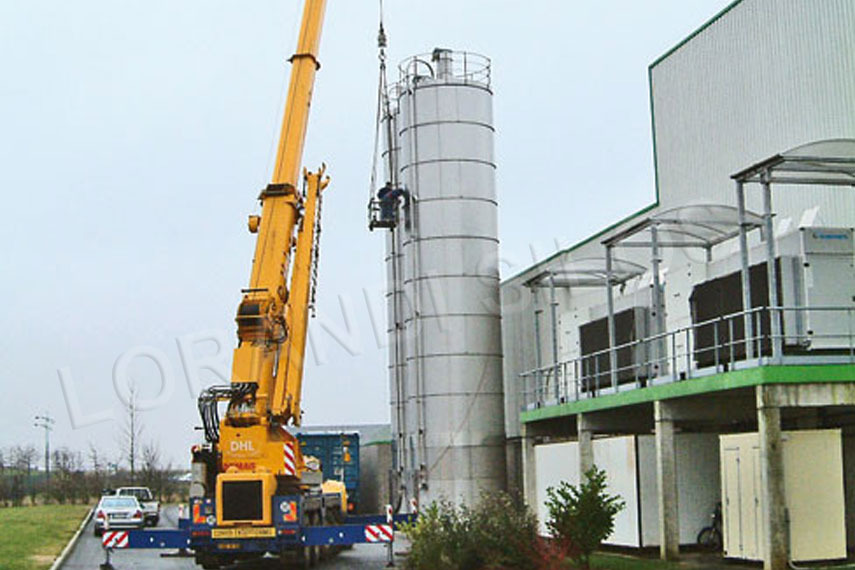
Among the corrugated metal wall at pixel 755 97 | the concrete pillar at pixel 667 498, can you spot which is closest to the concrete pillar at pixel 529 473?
the corrugated metal wall at pixel 755 97

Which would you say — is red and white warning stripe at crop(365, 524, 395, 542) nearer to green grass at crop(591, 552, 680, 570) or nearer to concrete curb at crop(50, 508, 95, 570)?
green grass at crop(591, 552, 680, 570)

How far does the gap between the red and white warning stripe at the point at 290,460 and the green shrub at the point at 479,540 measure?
3.02 meters

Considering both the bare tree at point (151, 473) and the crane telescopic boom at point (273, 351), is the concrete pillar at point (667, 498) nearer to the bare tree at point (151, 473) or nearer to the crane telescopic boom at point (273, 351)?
the crane telescopic boom at point (273, 351)

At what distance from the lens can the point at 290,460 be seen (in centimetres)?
2502

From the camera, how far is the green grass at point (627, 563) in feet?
73.5

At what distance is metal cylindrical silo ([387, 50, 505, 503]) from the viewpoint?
38469mm

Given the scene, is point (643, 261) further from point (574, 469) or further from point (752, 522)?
point (752, 522)

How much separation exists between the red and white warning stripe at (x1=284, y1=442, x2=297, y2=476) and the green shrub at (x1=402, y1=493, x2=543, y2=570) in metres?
3.02

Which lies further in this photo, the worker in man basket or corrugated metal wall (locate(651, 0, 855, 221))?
the worker in man basket

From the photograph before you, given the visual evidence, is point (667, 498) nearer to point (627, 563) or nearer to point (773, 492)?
point (627, 563)

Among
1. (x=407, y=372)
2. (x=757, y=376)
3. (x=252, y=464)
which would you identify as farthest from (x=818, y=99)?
(x=407, y=372)

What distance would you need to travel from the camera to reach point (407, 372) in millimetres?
40062

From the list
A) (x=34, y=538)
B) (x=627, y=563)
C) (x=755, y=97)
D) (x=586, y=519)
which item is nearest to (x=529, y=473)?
(x=627, y=563)

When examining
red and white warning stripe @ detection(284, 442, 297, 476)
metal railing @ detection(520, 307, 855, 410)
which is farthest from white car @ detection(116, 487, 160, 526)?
metal railing @ detection(520, 307, 855, 410)
